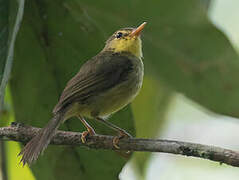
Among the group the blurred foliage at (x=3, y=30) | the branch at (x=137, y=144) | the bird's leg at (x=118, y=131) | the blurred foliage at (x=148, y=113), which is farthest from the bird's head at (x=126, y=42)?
the blurred foliage at (x=3, y=30)

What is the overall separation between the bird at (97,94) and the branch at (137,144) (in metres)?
0.06

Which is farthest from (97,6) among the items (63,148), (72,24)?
(63,148)

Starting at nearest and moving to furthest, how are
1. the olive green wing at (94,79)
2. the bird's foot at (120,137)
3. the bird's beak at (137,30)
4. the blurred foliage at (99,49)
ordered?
the bird's foot at (120,137) < the blurred foliage at (99,49) < the olive green wing at (94,79) < the bird's beak at (137,30)

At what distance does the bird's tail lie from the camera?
2670mm

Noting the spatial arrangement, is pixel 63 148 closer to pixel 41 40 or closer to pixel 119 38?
pixel 41 40

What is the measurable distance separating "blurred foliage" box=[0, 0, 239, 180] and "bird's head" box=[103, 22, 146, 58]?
260mm

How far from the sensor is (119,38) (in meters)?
4.39

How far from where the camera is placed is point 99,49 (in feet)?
10.0

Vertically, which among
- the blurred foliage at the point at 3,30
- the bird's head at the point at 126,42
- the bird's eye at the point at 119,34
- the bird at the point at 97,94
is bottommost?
the bird at the point at 97,94

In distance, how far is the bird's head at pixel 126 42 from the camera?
4.20 metres

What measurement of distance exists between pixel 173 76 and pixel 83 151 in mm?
1074

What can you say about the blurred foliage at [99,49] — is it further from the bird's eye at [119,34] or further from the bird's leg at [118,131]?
the bird's eye at [119,34]

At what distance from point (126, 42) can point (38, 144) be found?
1.84 m

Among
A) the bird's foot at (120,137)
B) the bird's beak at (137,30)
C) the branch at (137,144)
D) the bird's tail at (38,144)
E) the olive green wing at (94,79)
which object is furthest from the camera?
the bird's beak at (137,30)
